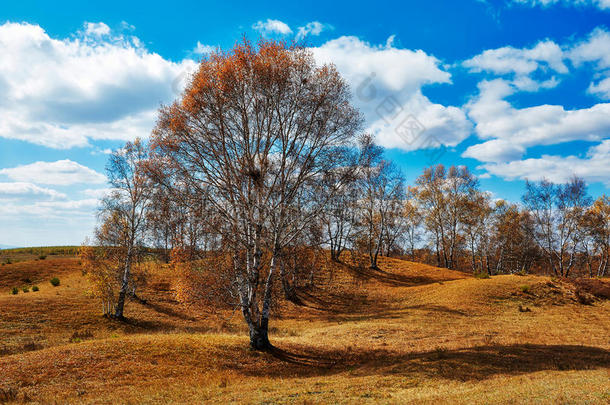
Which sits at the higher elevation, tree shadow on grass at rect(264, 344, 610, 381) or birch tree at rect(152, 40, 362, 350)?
birch tree at rect(152, 40, 362, 350)

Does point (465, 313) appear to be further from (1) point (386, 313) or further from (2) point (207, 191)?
(2) point (207, 191)

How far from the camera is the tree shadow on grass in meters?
12.1

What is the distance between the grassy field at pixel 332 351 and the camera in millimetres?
9930

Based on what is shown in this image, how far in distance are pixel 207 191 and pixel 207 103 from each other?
13.2 ft

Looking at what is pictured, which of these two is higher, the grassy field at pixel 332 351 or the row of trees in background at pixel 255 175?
the row of trees in background at pixel 255 175

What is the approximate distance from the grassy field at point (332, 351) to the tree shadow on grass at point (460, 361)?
7 cm

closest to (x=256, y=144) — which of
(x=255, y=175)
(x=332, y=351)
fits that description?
(x=255, y=175)

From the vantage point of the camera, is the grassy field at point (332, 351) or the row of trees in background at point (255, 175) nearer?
the grassy field at point (332, 351)

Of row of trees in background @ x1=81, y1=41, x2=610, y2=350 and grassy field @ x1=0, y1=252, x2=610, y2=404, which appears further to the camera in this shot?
row of trees in background @ x1=81, y1=41, x2=610, y2=350

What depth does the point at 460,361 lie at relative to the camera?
13281 mm

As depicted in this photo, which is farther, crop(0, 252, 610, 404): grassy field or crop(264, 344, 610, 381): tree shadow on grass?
crop(264, 344, 610, 381): tree shadow on grass

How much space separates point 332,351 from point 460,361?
6265 millimetres

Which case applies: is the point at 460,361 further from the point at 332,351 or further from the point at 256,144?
the point at 256,144

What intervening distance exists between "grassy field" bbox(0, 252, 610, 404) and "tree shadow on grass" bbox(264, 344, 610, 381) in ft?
0.24
